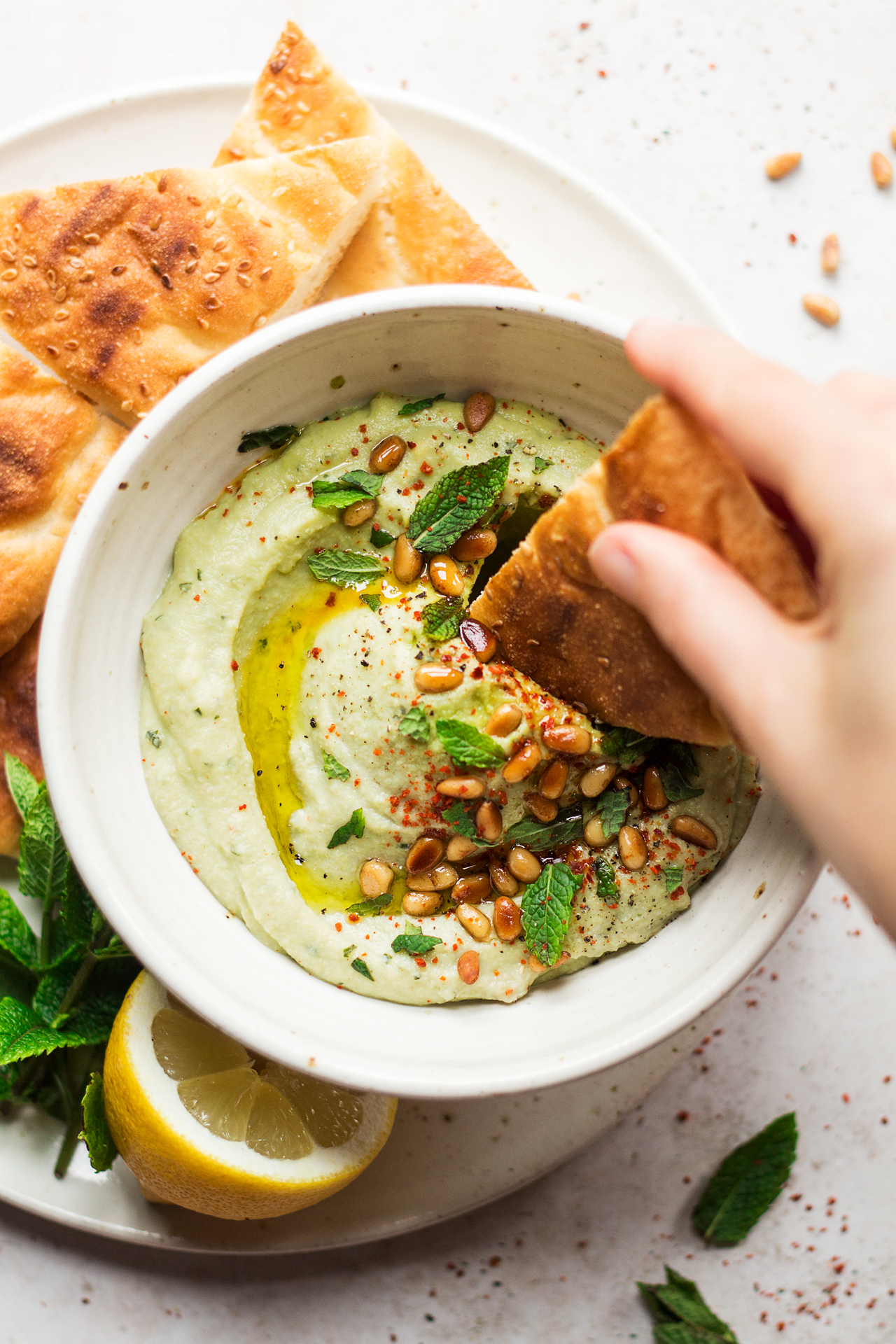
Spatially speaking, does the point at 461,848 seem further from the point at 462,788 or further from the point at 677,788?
the point at 677,788

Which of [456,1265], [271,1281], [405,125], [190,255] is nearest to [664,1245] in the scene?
[456,1265]

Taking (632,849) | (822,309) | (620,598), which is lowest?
(632,849)

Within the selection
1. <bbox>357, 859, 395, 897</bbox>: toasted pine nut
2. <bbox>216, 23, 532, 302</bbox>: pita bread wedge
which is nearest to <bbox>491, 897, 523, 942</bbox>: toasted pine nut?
<bbox>357, 859, 395, 897</bbox>: toasted pine nut

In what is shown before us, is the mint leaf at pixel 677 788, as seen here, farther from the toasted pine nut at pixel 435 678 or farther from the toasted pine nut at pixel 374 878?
the toasted pine nut at pixel 374 878

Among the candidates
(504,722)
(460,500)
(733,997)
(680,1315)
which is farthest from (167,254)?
(680,1315)

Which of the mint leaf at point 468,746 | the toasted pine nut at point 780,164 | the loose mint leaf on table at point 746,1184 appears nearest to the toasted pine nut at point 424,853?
the mint leaf at point 468,746
